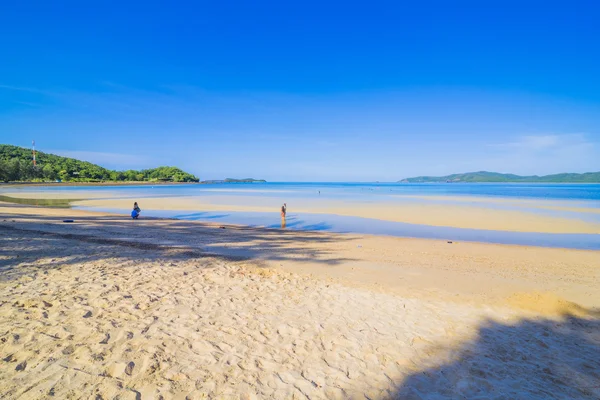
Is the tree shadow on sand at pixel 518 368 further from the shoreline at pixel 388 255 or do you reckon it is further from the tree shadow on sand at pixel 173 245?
the tree shadow on sand at pixel 173 245

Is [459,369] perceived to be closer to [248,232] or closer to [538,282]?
[538,282]

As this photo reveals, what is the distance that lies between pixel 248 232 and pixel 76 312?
40.1 ft

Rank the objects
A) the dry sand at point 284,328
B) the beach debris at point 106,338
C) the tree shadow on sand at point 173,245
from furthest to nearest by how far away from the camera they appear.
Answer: the tree shadow on sand at point 173,245 → the beach debris at point 106,338 → the dry sand at point 284,328

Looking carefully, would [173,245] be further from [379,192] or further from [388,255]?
[379,192]

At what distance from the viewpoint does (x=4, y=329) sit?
4754 millimetres

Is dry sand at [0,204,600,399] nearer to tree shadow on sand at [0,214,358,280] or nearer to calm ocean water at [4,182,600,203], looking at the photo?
tree shadow on sand at [0,214,358,280]

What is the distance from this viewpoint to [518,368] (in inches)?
185

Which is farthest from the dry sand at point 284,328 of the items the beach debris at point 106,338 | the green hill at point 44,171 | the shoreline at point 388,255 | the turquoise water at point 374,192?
the green hill at point 44,171

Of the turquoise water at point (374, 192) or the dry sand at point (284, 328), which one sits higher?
the turquoise water at point (374, 192)

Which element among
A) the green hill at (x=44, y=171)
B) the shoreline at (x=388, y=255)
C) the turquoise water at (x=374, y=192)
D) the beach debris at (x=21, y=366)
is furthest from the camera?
the green hill at (x=44, y=171)

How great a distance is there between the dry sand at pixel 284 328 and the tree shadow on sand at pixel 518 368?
2cm

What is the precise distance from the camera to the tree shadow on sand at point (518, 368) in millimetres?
4133

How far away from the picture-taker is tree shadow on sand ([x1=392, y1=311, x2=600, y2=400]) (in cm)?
413

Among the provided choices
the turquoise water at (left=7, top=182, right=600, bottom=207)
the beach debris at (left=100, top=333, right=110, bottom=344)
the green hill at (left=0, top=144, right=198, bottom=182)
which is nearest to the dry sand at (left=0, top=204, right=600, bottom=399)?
the beach debris at (left=100, top=333, right=110, bottom=344)
